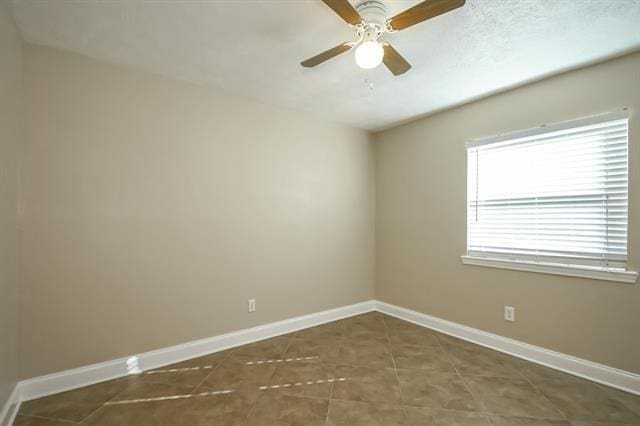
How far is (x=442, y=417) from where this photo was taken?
71.8 inches

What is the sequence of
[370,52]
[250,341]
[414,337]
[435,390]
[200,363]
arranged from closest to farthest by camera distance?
[370,52]
[435,390]
[200,363]
[250,341]
[414,337]

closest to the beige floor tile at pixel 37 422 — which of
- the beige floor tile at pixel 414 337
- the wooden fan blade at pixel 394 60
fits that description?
the beige floor tile at pixel 414 337

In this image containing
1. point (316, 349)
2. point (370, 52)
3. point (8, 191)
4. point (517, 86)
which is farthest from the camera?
point (316, 349)

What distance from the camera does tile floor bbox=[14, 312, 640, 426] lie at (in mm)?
1807

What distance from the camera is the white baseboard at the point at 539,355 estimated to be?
2102 millimetres

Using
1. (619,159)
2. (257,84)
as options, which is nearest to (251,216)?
(257,84)

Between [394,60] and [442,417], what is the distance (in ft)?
7.34

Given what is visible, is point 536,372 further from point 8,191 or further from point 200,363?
point 8,191

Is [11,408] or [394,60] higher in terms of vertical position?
[394,60]

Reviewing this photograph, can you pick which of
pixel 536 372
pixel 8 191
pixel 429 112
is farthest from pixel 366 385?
pixel 429 112

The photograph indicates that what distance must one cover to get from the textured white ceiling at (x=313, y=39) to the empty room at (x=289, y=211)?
18 mm

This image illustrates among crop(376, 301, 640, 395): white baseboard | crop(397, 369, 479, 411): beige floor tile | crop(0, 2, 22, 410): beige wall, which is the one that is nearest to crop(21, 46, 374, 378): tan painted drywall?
crop(0, 2, 22, 410): beige wall

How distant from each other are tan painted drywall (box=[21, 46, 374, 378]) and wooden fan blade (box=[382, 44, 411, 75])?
159 cm

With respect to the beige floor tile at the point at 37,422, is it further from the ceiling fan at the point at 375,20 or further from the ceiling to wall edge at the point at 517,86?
the ceiling to wall edge at the point at 517,86
